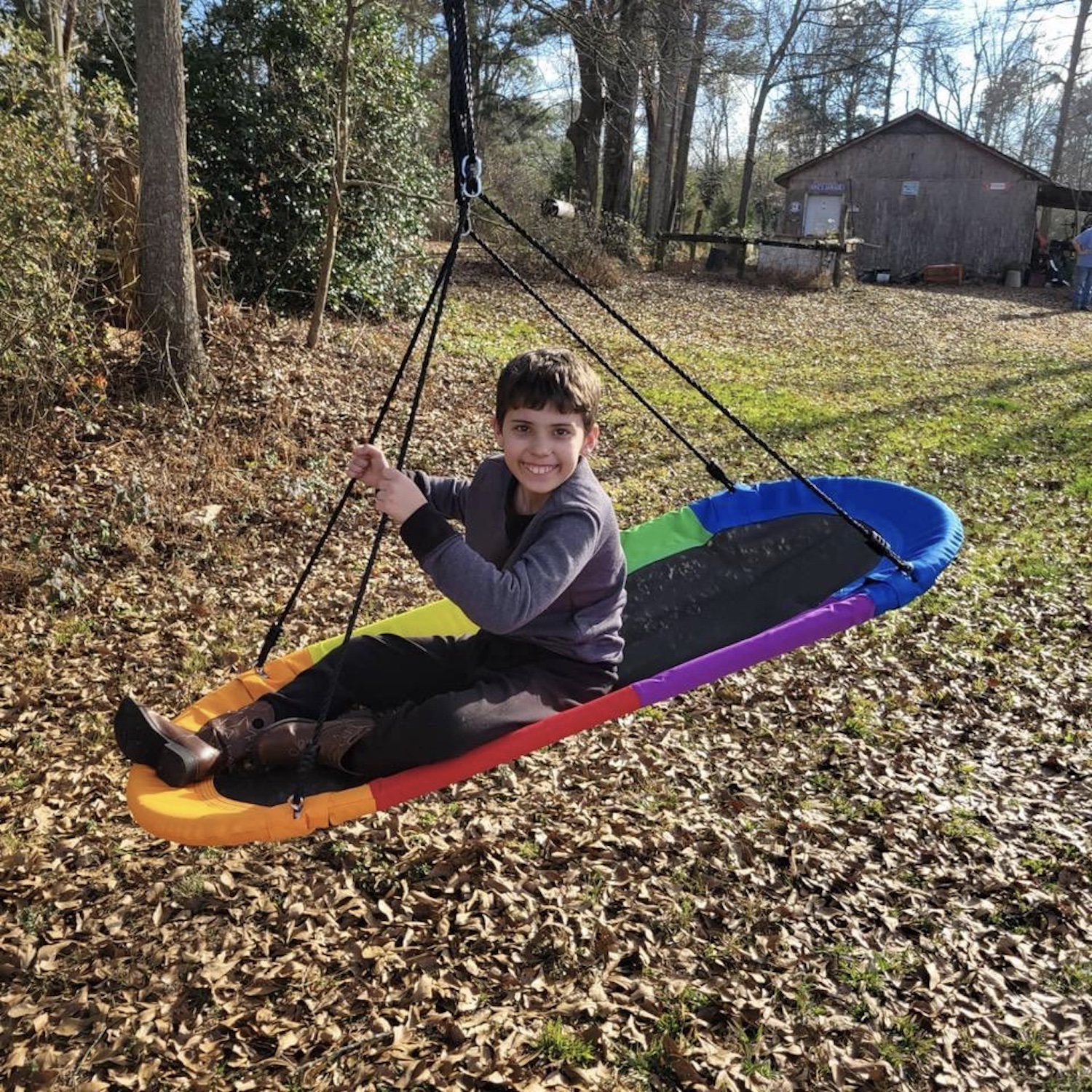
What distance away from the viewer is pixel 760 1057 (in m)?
2.50

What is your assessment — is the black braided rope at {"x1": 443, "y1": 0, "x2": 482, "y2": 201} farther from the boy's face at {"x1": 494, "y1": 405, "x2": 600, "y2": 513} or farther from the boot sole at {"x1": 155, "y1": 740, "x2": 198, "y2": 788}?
the boot sole at {"x1": 155, "y1": 740, "x2": 198, "y2": 788}

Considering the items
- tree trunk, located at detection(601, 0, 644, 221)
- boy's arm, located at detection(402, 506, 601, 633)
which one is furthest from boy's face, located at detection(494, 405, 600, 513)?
tree trunk, located at detection(601, 0, 644, 221)

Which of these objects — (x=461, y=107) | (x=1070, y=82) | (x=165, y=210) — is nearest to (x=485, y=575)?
(x=461, y=107)

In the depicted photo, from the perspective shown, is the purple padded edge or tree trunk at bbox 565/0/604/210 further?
tree trunk at bbox 565/0/604/210

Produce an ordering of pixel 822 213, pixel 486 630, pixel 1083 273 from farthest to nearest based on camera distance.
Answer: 1. pixel 822 213
2. pixel 1083 273
3. pixel 486 630

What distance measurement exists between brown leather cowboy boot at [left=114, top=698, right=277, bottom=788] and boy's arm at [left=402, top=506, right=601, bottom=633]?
0.80m

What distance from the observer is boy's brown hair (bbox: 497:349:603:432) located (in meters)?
2.48

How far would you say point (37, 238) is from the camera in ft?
15.8

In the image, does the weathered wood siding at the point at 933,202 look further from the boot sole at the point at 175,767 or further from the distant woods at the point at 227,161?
the boot sole at the point at 175,767

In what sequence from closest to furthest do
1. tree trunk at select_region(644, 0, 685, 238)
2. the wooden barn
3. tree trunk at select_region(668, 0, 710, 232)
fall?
1. tree trunk at select_region(644, 0, 685, 238)
2. tree trunk at select_region(668, 0, 710, 232)
3. the wooden barn

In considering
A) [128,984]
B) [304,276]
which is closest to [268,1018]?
[128,984]

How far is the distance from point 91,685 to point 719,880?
274 centimetres

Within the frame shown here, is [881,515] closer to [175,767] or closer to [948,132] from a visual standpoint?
[175,767]

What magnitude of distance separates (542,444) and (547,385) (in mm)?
167
